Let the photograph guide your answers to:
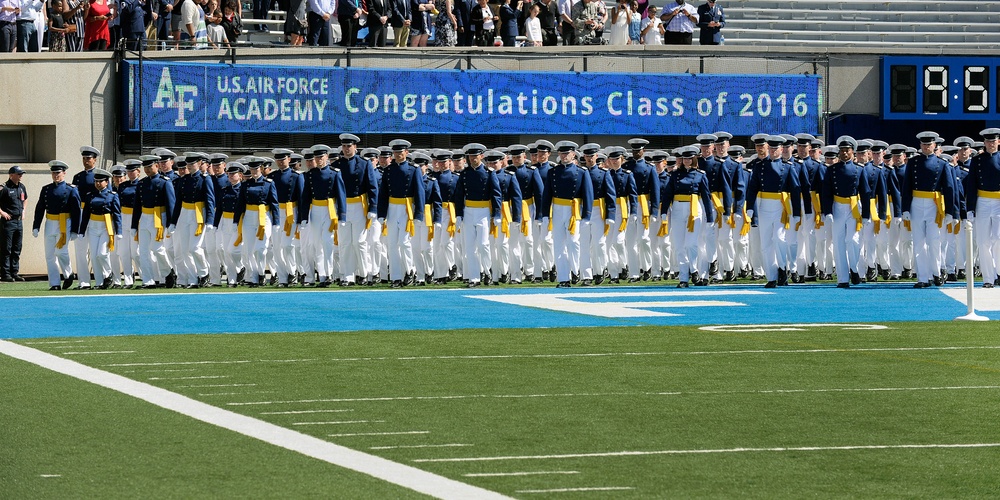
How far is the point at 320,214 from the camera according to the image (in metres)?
22.2

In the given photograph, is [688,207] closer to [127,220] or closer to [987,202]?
[987,202]

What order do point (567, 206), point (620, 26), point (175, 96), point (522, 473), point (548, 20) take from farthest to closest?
point (620, 26) → point (548, 20) → point (175, 96) → point (567, 206) → point (522, 473)

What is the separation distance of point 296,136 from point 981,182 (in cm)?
1164

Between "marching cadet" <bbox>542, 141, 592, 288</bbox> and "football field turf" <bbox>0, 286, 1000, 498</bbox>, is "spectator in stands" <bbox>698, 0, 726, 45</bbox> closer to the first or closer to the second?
"marching cadet" <bbox>542, 141, 592, 288</bbox>

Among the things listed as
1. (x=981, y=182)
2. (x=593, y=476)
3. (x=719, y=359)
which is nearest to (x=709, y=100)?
(x=981, y=182)

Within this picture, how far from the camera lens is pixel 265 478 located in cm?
718

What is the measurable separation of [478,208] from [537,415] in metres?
13.1

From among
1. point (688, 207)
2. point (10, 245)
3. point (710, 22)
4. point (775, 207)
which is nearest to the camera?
point (775, 207)

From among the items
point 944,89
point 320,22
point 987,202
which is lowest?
point 987,202

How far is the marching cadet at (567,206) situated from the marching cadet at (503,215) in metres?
0.67

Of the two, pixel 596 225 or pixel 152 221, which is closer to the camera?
pixel 152 221

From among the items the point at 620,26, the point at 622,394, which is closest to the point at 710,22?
the point at 620,26

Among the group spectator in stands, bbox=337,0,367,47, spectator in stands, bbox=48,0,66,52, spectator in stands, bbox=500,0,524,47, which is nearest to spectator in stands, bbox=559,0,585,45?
spectator in stands, bbox=500,0,524,47

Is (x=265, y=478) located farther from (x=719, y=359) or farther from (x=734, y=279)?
(x=734, y=279)
